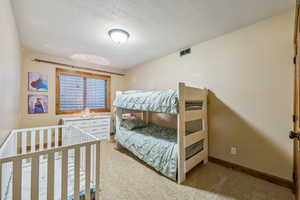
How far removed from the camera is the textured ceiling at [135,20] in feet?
5.31

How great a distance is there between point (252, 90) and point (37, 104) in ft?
14.5

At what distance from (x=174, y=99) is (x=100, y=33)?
1.74 meters

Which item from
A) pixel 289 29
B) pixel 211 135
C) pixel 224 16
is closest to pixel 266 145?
pixel 211 135

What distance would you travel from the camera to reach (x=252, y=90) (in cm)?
204

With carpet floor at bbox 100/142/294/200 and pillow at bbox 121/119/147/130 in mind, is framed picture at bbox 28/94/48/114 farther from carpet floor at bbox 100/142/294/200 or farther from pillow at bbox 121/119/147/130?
carpet floor at bbox 100/142/294/200

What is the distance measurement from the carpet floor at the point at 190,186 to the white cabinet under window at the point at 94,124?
152cm

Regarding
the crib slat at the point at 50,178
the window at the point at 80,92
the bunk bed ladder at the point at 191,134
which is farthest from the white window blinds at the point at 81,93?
the bunk bed ladder at the point at 191,134

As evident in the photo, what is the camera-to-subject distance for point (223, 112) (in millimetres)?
2340

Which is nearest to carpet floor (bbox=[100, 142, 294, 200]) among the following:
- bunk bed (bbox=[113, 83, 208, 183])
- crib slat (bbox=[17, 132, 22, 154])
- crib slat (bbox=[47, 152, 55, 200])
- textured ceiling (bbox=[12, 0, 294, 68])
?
bunk bed (bbox=[113, 83, 208, 183])

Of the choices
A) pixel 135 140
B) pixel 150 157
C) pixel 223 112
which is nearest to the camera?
pixel 150 157

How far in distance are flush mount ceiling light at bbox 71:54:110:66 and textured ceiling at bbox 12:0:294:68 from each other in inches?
22.0

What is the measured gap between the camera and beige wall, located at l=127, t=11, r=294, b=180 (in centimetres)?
178

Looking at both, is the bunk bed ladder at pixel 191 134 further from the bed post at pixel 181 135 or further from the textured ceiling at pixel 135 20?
the textured ceiling at pixel 135 20

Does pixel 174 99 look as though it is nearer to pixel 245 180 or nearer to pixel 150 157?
pixel 150 157
